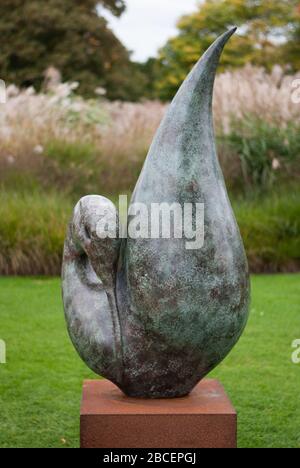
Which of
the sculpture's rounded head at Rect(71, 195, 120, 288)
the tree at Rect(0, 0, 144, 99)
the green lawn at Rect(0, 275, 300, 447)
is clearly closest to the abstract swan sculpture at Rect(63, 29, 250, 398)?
the sculpture's rounded head at Rect(71, 195, 120, 288)

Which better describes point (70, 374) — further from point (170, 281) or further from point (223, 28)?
point (223, 28)

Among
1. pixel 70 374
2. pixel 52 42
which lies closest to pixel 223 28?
pixel 52 42

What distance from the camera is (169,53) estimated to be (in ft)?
109

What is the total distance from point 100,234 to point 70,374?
6.75 feet

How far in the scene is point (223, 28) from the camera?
3309cm

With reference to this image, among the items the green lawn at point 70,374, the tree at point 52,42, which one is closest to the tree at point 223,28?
the tree at point 52,42

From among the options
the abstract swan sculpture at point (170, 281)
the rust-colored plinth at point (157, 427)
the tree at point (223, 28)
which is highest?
the abstract swan sculpture at point (170, 281)

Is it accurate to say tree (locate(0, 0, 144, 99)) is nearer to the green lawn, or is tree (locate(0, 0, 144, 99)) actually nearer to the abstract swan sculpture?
the green lawn

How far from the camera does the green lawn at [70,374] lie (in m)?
4.21

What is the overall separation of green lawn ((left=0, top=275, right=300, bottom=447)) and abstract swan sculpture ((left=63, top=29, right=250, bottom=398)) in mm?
823

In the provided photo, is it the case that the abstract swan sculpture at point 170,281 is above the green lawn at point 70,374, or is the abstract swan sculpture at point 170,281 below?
above

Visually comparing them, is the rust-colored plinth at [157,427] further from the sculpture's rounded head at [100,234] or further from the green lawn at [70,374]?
the green lawn at [70,374]

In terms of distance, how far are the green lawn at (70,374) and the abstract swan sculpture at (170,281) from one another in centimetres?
82

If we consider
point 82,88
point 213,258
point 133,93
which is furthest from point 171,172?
point 133,93
